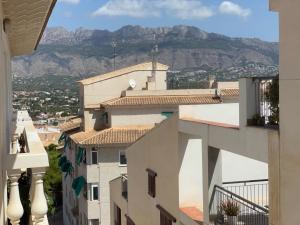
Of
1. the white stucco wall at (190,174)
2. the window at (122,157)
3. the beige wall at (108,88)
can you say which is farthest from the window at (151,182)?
the beige wall at (108,88)

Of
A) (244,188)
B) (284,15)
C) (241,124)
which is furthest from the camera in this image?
(244,188)

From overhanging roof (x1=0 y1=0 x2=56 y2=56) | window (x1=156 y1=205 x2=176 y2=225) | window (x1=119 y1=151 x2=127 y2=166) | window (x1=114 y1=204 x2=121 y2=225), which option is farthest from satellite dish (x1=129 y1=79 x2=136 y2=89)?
overhanging roof (x1=0 y1=0 x2=56 y2=56)

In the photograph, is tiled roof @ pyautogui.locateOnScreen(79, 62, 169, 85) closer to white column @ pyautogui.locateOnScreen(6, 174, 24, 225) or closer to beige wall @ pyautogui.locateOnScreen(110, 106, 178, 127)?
beige wall @ pyautogui.locateOnScreen(110, 106, 178, 127)

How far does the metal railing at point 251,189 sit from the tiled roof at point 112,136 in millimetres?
21404

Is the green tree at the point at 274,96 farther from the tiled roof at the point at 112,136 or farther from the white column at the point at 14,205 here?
the tiled roof at the point at 112,136

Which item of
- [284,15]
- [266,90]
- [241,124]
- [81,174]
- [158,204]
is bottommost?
[81,174]

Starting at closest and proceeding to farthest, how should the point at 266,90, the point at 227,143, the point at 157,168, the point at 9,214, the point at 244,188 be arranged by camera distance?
the point at 9,214
the point at 266,90
the point at 227,143
the point at 244,188
the point at 157,168

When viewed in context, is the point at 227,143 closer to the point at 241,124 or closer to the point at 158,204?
the point at 241,124

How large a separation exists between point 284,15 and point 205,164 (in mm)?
5083

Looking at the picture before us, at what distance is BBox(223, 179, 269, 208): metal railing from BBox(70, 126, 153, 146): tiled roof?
2140 centimetres

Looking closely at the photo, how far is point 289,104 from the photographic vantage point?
7.83 metres

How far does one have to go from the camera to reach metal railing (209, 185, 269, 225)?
36.7 ft

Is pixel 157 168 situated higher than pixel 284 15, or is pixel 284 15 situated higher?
pixel 284 15

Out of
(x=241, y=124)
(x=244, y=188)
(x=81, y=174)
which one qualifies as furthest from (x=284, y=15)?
(x=81, y=174)
